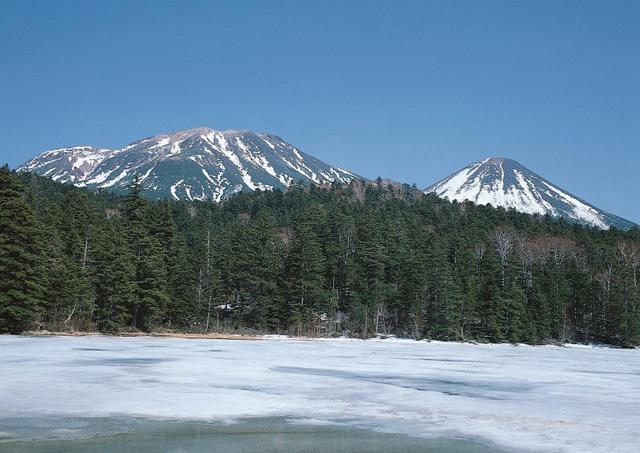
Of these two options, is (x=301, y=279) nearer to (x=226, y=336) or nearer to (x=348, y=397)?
(x=226, y=336)

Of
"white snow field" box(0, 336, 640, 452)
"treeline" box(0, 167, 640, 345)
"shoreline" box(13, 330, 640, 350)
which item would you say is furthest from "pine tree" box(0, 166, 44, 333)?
"white snow field" box(0, 336, 640, 452)

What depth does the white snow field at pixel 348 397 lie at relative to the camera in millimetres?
14242

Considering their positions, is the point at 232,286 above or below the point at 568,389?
above

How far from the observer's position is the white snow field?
1424 centimetres

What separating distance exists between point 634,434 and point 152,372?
1665 cm

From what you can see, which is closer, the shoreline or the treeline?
the shoreline

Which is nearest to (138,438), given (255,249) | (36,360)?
(36,360)

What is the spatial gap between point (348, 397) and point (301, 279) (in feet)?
192

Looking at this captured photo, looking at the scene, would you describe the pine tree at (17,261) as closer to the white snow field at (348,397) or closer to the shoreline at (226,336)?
the shoreline at (226,336)

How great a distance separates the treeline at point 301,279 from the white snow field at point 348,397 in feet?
86.8

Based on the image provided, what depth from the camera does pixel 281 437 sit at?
12781mm

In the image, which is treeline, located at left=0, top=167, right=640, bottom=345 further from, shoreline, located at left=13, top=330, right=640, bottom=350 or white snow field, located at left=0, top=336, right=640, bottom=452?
white snow field, located at left=0, top=336, right=640, bottom=452

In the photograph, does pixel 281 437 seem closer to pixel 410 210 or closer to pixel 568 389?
pixel 568 389

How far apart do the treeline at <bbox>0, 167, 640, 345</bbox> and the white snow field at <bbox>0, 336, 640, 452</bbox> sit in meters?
26.5
